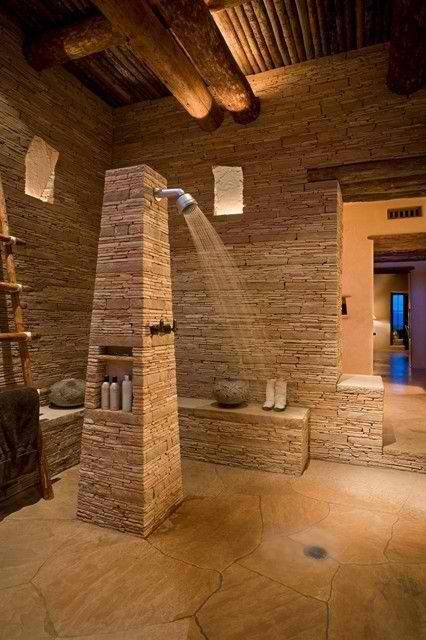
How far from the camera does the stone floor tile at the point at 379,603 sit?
2.30m

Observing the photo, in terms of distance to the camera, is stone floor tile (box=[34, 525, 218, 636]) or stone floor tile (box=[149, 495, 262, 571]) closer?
stone floor tile (box=[34, 525, 218, 636])

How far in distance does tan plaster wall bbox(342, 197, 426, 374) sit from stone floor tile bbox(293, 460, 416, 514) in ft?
10.8

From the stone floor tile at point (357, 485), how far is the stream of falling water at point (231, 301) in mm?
1536

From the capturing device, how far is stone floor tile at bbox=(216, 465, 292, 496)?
13.6 ft

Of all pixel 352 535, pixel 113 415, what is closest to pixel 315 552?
pixel 352 535

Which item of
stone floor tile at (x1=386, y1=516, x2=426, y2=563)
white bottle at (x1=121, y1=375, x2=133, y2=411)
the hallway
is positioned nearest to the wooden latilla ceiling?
white bottle at (x1=121, y1=375, x2=133, y2=411)

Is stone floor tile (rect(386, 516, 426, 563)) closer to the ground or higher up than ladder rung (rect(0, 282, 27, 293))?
closer to the ground

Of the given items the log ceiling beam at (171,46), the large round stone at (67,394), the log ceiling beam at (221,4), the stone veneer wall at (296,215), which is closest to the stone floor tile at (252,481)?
the stone veneer wall at (296,215)

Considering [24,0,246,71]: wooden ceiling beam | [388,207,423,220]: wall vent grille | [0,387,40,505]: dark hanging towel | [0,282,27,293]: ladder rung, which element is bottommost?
[0,387,40,505]: dark hanging towel

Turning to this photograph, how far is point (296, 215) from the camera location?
17.0ft

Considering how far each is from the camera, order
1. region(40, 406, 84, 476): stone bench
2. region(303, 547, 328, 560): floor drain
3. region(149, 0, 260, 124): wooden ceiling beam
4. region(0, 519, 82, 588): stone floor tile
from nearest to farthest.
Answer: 1. region(0, 519, 82, 588): stone floor tile
2. region(303, 547, 328, 560): floor drain
3. region(149, 0, 260, 124): wooden ceiling beam
4. region(40, 406, 84, 476): stone bench

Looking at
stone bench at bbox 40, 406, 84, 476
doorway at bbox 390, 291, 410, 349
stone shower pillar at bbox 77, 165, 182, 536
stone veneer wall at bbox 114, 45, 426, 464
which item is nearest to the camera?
stone shower pillar at bbox 77, 165, 182, 536

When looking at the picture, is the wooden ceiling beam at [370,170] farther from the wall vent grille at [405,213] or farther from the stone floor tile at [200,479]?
the stone floor tile at [200,479]

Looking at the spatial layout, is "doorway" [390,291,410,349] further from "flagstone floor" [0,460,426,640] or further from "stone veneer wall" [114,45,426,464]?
"flagstone floor" [0,460,426,640]
